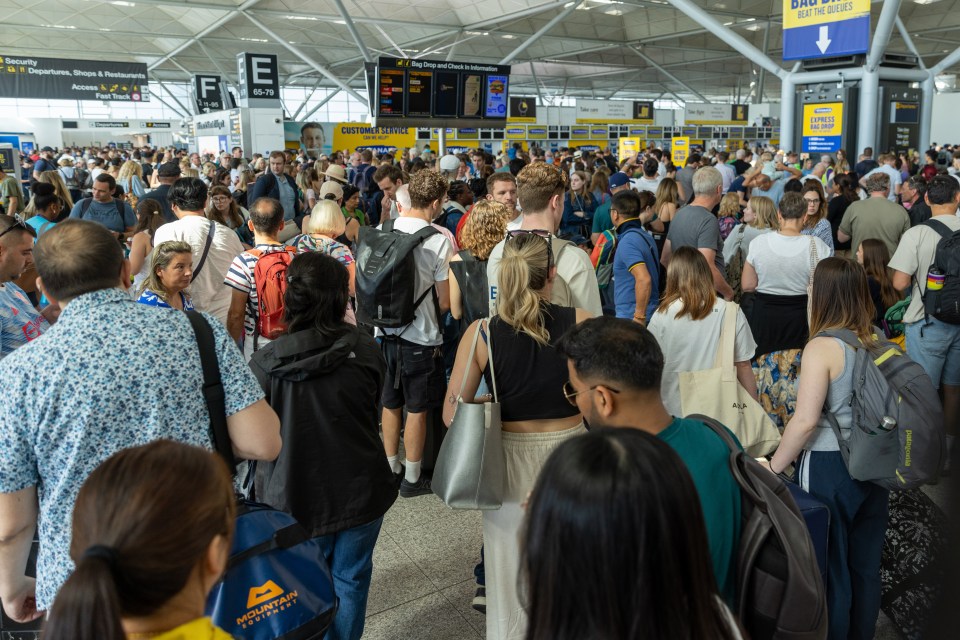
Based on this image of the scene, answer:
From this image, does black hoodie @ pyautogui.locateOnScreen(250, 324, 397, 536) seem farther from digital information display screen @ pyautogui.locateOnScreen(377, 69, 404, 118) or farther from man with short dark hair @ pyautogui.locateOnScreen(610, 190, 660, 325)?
digital information display screen @ pyautogui.locateOnScreen(377, 69, 404, 118)

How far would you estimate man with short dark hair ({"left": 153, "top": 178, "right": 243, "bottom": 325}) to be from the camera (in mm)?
4629

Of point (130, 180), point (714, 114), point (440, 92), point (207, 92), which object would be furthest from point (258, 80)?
point (714, 114)

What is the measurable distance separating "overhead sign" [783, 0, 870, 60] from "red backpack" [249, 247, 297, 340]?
11937 millimetres

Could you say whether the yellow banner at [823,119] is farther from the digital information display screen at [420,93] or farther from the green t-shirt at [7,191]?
the green t-shirt at [7,191]

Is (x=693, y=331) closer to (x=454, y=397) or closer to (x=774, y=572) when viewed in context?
(x=454, y=397)

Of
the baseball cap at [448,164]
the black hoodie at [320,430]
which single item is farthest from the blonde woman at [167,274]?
the baseball cap at [448,164]

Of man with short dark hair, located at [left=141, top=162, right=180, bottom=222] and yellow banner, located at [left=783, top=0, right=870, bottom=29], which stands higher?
yellow banner, located at [left=783, top=0, right=870, bottom=29]

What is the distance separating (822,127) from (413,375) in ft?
44.5

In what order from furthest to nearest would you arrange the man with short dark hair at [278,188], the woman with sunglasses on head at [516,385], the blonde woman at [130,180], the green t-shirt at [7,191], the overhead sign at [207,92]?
the overhead sign at [207,92], the blonde woman at [130,180], the green t-shirt at [7,191], the man with short dark hair at [278,188], the woman with sunglasses on head at [516,385]

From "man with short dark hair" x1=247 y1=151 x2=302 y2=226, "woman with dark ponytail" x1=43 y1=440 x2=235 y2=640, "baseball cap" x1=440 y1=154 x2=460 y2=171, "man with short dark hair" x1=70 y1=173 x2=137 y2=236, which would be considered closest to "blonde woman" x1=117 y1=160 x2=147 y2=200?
"man with short dark hair" x1=247 y1=151 x2=302 y2=226

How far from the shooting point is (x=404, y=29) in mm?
30484

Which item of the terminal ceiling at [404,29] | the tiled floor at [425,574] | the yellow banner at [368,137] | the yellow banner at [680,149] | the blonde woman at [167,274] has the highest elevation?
the terminal ceiling at [404,29]

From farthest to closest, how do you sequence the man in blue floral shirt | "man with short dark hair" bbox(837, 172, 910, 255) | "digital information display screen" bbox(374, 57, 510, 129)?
"digital information display screen" bbox(374, 57, 510, 129) → "man with short dark hair" bbox(837, 172, 910, 255) → the man in blue floral shirt

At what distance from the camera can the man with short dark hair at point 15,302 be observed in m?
3.11
